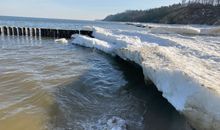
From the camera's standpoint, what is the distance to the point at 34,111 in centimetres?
786

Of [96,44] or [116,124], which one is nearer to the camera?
[116,124]

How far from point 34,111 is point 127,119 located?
2482 mm

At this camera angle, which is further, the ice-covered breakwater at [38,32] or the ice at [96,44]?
the ice-covered breakwater at [38,32]

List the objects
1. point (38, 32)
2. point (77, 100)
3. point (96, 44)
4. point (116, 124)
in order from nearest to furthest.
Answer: point (116, 124) < point (77, 100) < point (96, 44) < point (38, 32)

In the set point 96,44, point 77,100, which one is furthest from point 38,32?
point 77,100

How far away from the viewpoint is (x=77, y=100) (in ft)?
29.6

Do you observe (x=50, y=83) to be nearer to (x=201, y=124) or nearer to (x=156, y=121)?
(x=156, y=121)

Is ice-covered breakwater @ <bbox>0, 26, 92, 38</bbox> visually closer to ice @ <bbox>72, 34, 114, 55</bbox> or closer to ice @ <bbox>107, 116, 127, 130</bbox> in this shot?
ice @ <bbox>72, 34, 114, 55</bbox>

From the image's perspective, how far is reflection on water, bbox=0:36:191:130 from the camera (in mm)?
7207

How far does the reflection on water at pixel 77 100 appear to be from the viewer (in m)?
7.21

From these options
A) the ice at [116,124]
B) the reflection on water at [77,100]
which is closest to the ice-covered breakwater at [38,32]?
the reflection on water at [77,100]

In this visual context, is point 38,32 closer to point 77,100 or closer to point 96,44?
point 96,44

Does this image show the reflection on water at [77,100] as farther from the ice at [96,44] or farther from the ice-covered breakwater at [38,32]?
the ice-covered breakwater at [38,32]

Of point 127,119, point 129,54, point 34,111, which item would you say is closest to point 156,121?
point 127,119
